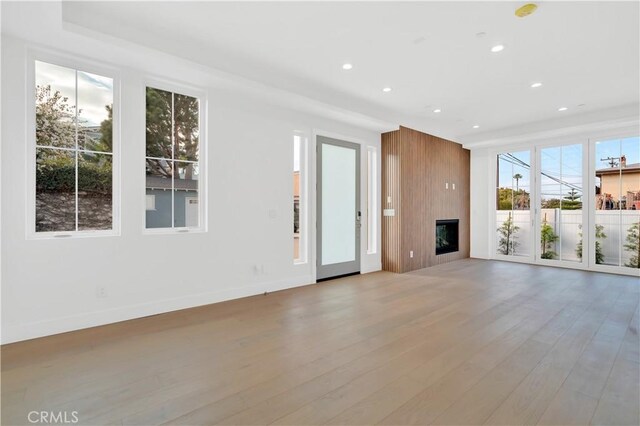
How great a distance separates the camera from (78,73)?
3248mm

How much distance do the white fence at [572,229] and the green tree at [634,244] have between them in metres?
0.05

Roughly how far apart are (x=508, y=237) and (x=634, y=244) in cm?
207

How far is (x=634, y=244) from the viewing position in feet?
18.6

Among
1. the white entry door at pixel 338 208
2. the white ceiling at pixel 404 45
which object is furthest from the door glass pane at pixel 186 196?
the white entry door at pixel 338 208

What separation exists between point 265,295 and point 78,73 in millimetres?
3316

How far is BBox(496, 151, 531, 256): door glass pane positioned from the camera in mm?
6938

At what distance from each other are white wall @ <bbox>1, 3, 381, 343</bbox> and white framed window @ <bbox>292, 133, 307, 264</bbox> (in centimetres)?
12

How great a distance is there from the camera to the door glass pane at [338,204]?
5348 mm

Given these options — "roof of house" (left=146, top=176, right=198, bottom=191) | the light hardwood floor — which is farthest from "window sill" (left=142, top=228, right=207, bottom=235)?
the light hardwood floor

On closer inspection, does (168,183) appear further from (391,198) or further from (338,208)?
(391,198)

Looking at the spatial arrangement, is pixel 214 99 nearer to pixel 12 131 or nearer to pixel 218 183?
pixel 218 183

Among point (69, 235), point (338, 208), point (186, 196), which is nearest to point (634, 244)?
point (338, 208)

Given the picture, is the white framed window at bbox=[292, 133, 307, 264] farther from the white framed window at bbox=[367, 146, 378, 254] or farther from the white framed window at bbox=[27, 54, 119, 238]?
the white framed window at bbox=[27, 54, 119, 238]

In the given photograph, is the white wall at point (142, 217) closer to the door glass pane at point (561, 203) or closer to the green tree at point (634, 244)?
the door glass pane at point (561, 203)
